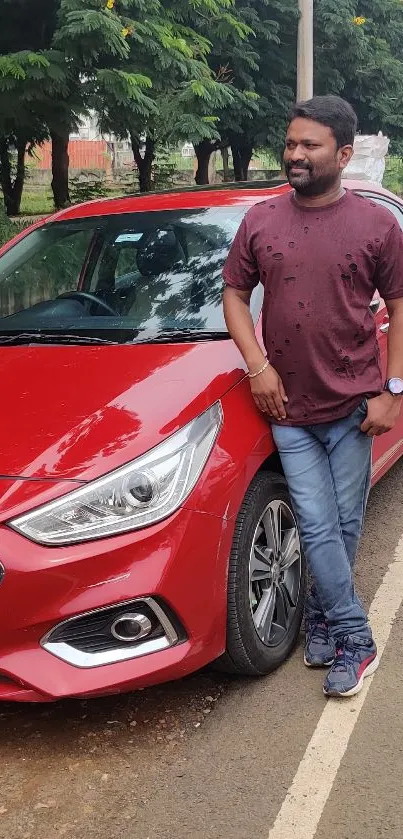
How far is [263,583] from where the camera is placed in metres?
2.90

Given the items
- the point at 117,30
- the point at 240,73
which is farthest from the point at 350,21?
the point at 117,30

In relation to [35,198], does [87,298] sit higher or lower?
higher

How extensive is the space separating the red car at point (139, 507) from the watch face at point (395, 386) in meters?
0.42

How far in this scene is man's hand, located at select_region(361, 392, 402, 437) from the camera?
8.88 ft

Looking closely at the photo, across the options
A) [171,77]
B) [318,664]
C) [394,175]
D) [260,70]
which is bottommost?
[394,175]

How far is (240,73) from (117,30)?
8336 millimetres

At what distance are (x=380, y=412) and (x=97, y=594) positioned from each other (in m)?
1.03

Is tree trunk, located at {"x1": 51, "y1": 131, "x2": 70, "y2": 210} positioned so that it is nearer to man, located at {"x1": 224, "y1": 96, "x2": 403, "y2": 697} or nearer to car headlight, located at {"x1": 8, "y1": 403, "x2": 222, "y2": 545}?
man, located at {"x1": 224, "y1": 96, "x2": 403, "y2": 697}

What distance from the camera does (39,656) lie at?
2.37m

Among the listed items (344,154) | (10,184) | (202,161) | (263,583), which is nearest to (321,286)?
(344,154)

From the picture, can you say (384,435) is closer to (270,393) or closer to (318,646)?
(318,646)

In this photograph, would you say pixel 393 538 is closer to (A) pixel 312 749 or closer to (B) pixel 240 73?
(A) pixel 312 749

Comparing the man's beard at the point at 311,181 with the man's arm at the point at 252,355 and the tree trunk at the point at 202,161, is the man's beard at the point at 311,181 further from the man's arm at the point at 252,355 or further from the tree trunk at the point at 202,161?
the tree trunk at the point at 202,161

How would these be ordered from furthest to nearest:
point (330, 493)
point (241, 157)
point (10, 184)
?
point (241, 157) → point (10, 184) → point (330, 493)
